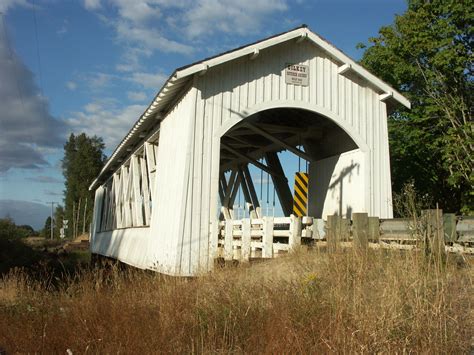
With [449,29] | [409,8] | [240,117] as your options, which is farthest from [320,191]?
[409,8]

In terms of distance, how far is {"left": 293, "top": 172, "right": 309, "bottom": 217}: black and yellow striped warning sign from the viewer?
539 inches

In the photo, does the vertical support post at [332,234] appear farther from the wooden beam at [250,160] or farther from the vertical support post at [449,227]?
the wooden beam at [250,160]

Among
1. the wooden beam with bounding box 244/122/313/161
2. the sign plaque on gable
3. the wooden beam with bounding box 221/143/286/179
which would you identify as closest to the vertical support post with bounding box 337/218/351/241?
the sign plaque on gable

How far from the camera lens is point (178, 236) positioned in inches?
400

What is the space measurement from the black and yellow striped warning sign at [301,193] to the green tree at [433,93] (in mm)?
8536

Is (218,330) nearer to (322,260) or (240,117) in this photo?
(322,260)

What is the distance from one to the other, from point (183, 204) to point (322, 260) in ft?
13.5

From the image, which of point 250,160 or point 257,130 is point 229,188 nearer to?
point 250,160

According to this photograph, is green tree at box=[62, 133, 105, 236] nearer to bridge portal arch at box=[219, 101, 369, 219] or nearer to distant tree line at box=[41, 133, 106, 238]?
distant tree line at box=[41, 133, 106, 238]

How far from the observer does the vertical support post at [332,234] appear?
24.1 feet

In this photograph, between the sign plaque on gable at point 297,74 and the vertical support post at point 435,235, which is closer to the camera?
the vertical support post at point 435,235

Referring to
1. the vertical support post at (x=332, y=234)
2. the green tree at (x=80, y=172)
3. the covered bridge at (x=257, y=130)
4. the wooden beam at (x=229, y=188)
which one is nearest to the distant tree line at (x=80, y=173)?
the green tree at (x=80, y=172)

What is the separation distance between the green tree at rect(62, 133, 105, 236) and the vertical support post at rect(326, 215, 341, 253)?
55.3 metres

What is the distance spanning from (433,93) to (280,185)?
30.0ft
